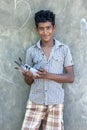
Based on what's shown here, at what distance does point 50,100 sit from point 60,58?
0.43 meters

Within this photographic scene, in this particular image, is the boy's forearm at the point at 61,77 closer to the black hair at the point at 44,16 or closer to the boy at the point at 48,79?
the boy at the point at 48,79

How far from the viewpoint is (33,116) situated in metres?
4.46

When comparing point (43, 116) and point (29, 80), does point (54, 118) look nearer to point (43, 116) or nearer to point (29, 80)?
point (43, 116)

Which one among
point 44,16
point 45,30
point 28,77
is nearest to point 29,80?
point 28,77

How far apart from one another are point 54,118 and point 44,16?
1016 mm

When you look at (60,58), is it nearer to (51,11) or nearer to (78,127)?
(51,11)

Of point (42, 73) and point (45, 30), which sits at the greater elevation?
point (45, 30)

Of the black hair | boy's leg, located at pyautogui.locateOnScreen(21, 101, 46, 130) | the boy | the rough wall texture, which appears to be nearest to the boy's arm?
the boy

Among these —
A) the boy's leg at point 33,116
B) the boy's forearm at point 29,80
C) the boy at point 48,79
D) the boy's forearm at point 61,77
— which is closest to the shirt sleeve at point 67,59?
the boy at point 48,79

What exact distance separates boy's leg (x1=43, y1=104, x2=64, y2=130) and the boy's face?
0.68 m

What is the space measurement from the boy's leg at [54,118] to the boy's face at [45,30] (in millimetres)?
682

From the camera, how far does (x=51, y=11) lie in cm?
451

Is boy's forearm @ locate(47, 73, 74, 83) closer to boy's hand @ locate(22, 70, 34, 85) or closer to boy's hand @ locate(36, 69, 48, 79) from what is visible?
boy's hand @ locate(36, 69, 48, 79)

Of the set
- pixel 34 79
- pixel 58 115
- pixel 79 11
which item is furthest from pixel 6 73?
pixel 79 11
